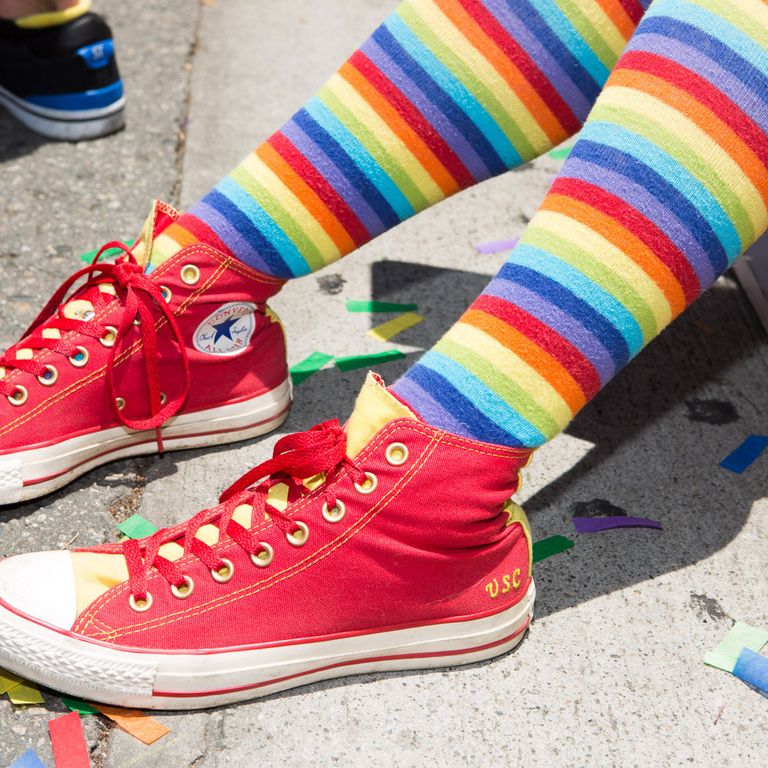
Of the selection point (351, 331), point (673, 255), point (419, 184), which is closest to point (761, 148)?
point (673, 255)

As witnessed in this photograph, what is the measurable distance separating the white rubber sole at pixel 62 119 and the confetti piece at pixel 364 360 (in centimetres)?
96

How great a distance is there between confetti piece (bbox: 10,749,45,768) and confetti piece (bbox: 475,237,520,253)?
1.29 metres

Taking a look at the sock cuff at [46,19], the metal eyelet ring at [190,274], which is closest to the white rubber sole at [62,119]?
the sock cuff at [46,19]

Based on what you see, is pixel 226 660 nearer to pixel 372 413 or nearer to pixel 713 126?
pixel 372 413

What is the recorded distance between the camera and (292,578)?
1059 mm

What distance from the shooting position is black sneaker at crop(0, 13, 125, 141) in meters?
2.02

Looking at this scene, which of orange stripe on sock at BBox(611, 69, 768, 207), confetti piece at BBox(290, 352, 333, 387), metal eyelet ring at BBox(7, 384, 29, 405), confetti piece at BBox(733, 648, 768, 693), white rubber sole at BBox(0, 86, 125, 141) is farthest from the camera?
white rubber sole at BBox(0, 86, 125, 141)

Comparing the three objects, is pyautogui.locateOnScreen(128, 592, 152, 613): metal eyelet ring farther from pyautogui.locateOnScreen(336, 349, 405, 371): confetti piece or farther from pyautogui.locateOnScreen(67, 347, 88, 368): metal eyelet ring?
pyautogui.locateOnScreen(336, 349, 405, 371): confetti piece

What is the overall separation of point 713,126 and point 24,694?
949mm

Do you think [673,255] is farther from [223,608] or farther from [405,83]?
[223,608]

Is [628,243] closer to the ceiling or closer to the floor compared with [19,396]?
closer to the ceiling

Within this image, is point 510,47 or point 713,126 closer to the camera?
point 713,126

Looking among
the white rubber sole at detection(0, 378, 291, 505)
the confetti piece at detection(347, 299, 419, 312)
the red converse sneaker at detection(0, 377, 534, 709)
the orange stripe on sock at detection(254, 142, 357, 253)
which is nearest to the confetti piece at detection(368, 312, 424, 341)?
the confetti piece at detection(347, 299, 419, 312)

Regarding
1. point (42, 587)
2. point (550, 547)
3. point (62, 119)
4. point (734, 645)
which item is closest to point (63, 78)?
point (62, 119)
